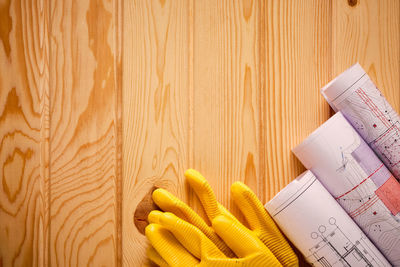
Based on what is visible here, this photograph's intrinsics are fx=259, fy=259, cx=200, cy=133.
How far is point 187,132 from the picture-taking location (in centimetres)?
48

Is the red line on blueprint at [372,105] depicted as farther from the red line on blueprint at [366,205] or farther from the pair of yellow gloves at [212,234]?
the pair of yellow gloves at [212,234]

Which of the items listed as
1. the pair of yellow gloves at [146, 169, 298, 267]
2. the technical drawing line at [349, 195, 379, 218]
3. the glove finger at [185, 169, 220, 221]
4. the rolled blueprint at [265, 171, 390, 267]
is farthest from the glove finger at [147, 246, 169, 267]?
the technical drawing line at [349, 195, 379, 218]

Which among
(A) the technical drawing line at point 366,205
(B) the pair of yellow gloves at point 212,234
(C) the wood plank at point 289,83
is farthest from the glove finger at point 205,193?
(A) the technical drawing line at point 366,205

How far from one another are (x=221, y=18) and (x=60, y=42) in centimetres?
30

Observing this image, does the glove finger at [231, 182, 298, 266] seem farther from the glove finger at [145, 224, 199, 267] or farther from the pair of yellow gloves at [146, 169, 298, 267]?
the glove finger at [145, 224, 199, 267]

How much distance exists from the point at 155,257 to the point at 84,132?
0.84ft

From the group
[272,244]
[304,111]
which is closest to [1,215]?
[272,244]

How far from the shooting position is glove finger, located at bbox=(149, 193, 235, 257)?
439 millimetres

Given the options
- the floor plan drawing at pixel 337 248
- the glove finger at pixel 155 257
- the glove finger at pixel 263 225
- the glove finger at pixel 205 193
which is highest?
the glove finger at pixel 205 193

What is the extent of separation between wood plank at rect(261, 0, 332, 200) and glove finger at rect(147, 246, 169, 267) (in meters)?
0.22

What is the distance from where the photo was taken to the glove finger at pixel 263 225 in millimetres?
442

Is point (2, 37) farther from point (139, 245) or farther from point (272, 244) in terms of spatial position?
point (272, 244)

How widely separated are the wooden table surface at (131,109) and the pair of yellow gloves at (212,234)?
0.10 feet

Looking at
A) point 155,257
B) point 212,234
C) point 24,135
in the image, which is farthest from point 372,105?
point 24,135
